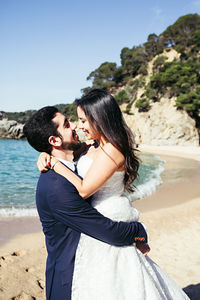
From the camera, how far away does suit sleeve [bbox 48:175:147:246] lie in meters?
1.47

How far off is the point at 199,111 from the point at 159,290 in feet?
123

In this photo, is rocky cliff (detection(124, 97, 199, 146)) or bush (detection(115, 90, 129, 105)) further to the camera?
bush (detection(115, 90, 129, 105))

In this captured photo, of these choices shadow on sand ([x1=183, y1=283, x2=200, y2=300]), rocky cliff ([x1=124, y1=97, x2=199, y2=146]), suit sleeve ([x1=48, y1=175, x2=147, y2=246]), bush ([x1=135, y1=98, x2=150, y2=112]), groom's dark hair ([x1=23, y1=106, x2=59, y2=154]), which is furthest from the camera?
bush ([x1=135, y1=98, x2=150, y2=112])

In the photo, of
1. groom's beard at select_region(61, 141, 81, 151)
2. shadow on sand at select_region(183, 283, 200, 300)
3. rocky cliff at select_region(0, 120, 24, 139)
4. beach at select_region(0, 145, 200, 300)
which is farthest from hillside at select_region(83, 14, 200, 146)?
groom's beard at select_region(61, 141, 81, 151)

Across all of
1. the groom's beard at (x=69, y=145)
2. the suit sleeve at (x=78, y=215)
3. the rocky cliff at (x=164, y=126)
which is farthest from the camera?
the rocky cliff at (x=164, y=126)

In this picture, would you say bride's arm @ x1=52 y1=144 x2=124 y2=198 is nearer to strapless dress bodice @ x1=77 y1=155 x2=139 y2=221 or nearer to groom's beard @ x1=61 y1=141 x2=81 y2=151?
strapless dress bodice @ x1=77 y1=155 x2=139 y2=221

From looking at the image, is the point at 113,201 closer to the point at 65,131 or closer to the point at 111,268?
the point at 111,268

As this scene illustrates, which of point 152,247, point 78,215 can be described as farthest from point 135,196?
point 78,215

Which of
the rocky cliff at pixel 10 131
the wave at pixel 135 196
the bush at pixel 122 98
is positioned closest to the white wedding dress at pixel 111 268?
the wave at pixel 135 196

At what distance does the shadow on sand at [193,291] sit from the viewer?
3592 millimetres

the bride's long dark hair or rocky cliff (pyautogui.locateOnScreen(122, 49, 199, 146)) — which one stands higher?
the bride's long dark hair

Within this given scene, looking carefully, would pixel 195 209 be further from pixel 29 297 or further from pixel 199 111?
pixel 199 111

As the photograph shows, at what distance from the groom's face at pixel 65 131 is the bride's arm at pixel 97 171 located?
273mm

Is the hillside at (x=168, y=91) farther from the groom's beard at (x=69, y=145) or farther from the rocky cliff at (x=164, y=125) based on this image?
the groom's beard at (x=69, y=145)
